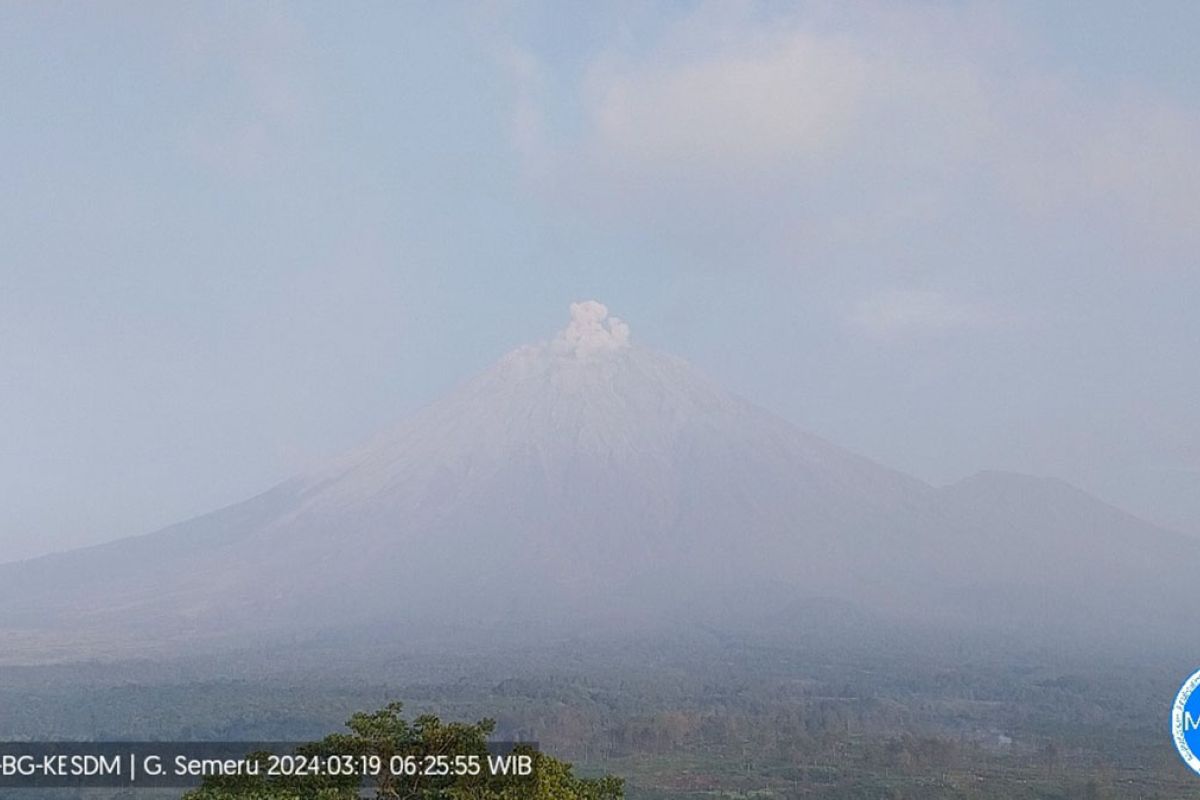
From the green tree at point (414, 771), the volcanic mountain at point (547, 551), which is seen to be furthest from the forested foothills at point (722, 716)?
the volcanic mountain at point (547, 551)

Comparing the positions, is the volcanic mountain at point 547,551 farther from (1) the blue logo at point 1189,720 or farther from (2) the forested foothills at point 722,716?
(1) the blue logo at point 1189,720

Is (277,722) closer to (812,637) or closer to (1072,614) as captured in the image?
(812,637)

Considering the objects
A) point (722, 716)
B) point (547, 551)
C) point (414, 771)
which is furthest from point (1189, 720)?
point (547, 551)

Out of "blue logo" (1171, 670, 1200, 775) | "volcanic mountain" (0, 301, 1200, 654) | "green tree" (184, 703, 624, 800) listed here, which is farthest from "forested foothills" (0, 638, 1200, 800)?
"volcanic mountain" (0, 301, 1200, 654)

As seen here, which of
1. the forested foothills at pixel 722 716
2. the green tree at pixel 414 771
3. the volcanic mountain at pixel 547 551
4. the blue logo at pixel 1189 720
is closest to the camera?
the green tree at pixel 414 771

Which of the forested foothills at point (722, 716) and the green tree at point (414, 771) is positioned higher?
the green tree at point (414, 771)

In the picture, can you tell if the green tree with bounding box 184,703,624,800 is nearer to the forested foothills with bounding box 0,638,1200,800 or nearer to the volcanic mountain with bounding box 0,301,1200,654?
the forested foothills with bounding box 0,638,1200,800
